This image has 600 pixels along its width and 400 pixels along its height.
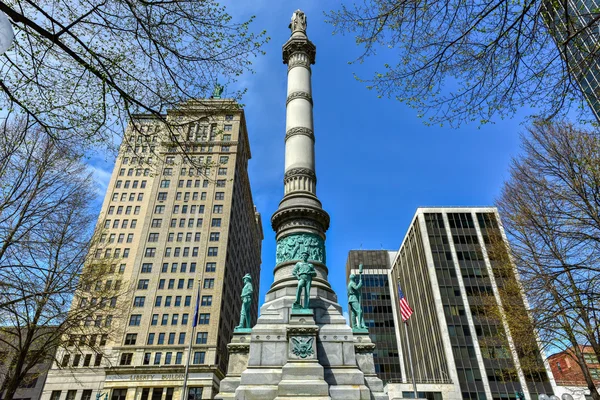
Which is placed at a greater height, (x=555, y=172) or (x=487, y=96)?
(x=555, y=172)

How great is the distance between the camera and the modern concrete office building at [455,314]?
45.0 m

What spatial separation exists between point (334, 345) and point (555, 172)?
1106cm

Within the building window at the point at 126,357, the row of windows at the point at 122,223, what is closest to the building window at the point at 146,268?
the row of windows at the point at 122,223

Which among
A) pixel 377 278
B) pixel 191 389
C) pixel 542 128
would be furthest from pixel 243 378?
pixel 377 278

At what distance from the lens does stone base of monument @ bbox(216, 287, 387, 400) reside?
45.1ft

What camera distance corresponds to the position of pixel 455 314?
50.5 m

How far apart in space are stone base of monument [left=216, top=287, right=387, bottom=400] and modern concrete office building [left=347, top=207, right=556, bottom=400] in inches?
873

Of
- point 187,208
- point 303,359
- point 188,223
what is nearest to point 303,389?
point 303,359

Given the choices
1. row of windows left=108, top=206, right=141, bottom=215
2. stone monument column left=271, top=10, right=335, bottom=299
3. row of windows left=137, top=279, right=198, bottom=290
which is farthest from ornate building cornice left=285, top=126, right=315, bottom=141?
row of windows left=108, top=206, right=141, bottom=215

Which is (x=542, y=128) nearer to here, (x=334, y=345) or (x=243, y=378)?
(x=334, y=345)

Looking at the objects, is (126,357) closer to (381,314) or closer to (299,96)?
(299,96)

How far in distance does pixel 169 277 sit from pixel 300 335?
47.4 metres

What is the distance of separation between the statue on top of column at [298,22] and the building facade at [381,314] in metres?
53.2

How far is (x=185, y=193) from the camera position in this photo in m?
66.3
